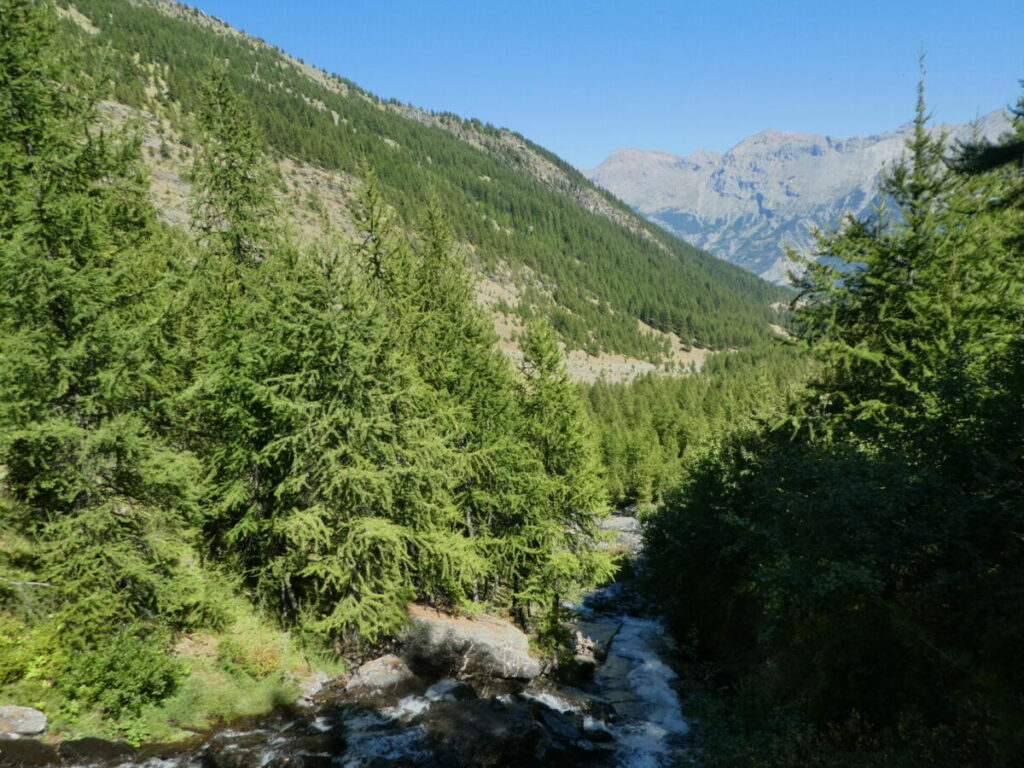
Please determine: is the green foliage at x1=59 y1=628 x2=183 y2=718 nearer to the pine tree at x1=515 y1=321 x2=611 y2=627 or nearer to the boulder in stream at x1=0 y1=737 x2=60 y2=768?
the boulder in stream at x1=0 y1=737 x2=60 y2=768

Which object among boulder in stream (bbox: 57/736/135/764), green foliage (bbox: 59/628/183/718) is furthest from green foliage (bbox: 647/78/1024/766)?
green foliage (bbox: 59/628/183/718)

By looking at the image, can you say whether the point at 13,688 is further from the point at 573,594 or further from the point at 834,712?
the point at 573,594

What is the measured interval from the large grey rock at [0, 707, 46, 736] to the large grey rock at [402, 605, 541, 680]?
8249 millimetres

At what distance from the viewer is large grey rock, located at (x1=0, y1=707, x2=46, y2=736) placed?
8508 millimetres

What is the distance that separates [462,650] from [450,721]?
327 cm

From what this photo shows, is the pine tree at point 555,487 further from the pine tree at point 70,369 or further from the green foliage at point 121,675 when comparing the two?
the pine tree at point 70,369

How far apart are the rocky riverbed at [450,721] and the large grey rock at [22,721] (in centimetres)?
19

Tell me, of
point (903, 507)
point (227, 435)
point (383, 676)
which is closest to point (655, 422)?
point (383, 676)

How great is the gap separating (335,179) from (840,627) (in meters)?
180

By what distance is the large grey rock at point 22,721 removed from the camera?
335 inches

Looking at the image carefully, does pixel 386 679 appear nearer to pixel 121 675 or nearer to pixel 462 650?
pixel 462 650

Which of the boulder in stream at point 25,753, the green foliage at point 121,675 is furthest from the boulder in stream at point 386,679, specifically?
the boulder in stream at point 25,753

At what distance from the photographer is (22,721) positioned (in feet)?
28.4

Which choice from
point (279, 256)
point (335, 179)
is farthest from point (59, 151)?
point (335, 179)
